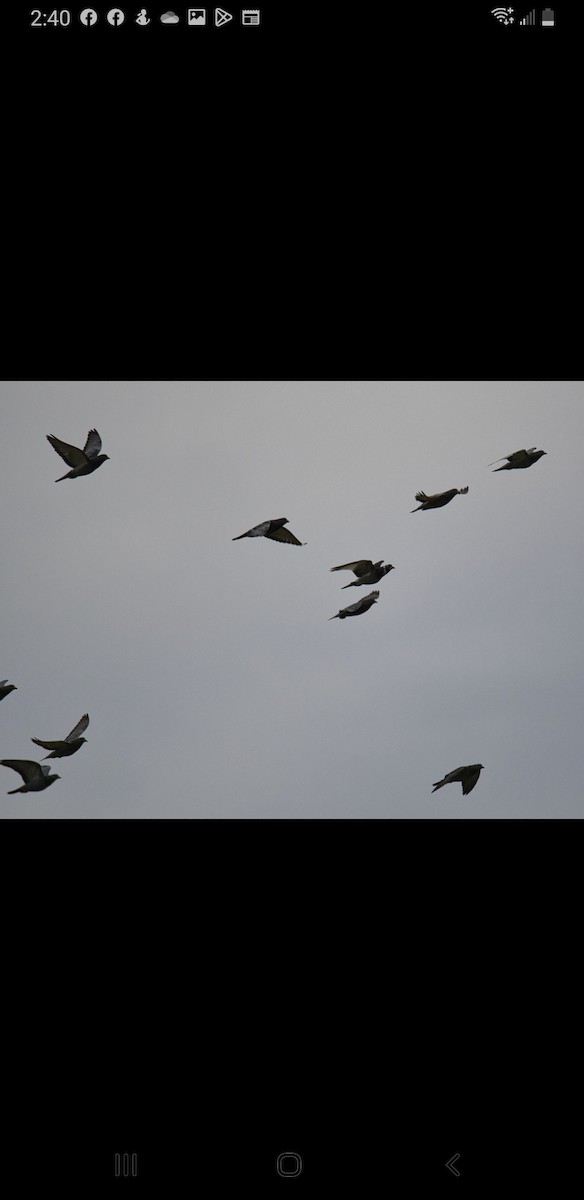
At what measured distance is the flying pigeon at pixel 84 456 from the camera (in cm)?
1066

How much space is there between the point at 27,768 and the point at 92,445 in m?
3.19

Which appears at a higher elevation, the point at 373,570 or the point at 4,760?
the point at 373,570

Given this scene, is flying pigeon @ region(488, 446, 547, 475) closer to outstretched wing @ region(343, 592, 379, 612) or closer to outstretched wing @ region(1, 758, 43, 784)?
outstretched wing @ region(343, 592, 379, 612)

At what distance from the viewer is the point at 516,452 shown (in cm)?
1201
